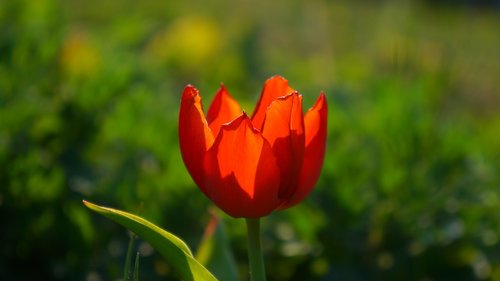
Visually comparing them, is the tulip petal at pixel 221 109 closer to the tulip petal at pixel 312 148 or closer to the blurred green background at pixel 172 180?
the tulip petal at pixel 312 148

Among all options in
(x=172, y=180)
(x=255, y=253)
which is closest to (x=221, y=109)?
(x=255, y=253)

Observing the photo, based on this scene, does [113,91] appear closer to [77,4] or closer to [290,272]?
[290,272]

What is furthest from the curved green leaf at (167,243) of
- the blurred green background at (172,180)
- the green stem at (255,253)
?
the blurred green background at (172,180)

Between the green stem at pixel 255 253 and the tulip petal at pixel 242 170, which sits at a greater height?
the tulip petal at pixel 242 170

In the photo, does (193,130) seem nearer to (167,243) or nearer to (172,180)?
(167,243)

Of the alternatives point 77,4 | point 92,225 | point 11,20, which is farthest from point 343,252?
point 77,4

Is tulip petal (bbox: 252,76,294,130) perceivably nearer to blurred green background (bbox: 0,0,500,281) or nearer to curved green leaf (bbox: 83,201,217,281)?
curved green leaf (bbox: 83,201,217,281)
